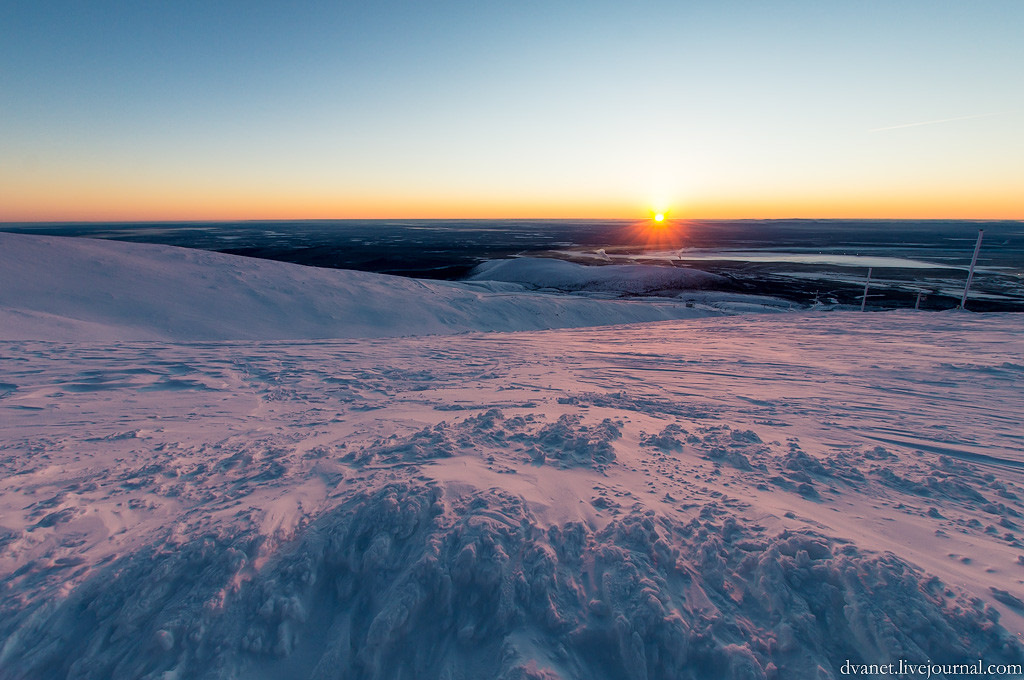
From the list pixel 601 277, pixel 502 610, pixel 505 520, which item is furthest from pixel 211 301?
pixel 601 277

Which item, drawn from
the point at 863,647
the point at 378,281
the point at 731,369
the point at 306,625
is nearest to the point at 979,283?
the point at 731,369

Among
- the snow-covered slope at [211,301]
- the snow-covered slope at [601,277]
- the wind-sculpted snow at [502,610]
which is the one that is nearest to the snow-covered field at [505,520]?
the wind-sculpted snow at [502,610]

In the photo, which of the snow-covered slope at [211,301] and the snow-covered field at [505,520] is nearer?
the snow-covered field at [505,520]

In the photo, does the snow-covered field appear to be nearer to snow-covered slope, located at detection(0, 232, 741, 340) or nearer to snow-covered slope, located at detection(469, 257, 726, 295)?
snow-covered slope, located at detection(0, 232, 741, 340)

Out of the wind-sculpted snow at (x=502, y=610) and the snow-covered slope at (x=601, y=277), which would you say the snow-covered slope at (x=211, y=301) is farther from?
the snow-covered slope at (x=601, y=277)

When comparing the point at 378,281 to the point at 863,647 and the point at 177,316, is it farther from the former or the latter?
the point at 863,647
